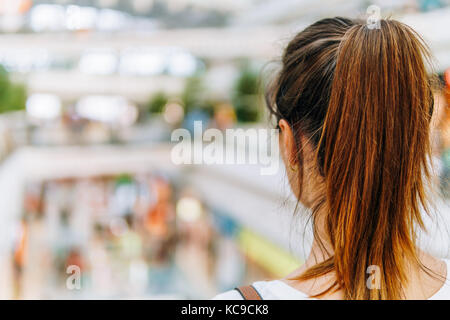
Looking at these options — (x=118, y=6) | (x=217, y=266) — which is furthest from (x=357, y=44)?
(x=118, y=6)

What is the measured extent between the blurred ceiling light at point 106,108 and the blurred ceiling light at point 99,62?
0.61 meters

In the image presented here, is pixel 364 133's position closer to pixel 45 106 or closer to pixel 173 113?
pixel 173 113

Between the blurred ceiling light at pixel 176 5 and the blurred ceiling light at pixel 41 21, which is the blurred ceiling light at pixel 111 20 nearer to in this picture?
the blurred ceiling light at pixel 41 21

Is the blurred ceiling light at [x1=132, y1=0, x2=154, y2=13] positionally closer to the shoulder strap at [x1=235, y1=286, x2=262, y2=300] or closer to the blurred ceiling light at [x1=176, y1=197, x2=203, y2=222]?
the blurred ceiling light at [x1=176, y1=197, x2=203, y2=222]

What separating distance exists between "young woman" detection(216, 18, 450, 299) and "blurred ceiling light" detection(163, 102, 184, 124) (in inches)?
352

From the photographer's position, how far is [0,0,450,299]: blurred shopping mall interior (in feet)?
17.3

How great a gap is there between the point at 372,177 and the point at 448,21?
3.03 metres

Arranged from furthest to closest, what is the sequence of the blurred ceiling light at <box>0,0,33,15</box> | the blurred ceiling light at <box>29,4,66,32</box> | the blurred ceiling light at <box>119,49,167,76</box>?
the blurred ceiling light at <box>119,49,167,76</box>
the blurred ceiling light at <box>29,4,66,32</box>
the blurred ceiling light at <box>0,0,33,15</box>

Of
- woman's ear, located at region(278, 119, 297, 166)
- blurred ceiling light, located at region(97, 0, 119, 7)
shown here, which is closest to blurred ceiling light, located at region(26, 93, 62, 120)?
blurred ceiling light, located at region(97, 0, 119, 7)

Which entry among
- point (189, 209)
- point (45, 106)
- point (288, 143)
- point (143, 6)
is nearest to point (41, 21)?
point (45, 106)

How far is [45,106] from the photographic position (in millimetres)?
10195

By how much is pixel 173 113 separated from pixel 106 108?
1.97 meters

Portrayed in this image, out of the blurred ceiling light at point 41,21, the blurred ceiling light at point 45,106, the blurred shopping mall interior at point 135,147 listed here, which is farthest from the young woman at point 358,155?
the blurred ceiling light at point 45,106

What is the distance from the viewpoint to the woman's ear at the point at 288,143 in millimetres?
584
